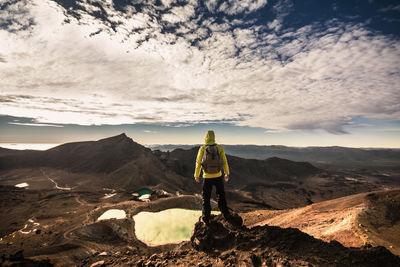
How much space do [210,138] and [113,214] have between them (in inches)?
683

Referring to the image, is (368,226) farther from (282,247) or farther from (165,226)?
(165,226)

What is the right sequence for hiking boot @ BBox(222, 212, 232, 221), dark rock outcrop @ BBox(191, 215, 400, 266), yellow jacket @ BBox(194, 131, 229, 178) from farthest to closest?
hiking boot @ BBox(222, 212, 232, 221)
yellow jacket @ BBox(194, 131, 229, 178)
dark rock outcrop @ BBox(191, 215, 400, 266)

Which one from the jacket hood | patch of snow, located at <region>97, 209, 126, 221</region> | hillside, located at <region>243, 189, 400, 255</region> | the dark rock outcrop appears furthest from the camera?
patch of snow, located at <region>97, 209, 126, 221</region>

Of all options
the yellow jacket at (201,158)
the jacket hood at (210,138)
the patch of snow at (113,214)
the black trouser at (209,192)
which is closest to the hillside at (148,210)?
the black trouser at (209,192)

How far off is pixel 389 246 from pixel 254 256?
15.3 ft

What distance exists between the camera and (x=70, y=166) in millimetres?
93625

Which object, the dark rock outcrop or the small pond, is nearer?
the dark rock outcrop

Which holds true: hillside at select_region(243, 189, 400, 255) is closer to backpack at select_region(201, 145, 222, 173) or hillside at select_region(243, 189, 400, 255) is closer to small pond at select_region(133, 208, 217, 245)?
backpack at select_region(201, 145, 222, 173)

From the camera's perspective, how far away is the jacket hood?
21.2ft

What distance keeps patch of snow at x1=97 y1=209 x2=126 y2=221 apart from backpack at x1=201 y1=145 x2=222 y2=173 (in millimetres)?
14609

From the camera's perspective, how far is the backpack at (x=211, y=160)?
6.08m

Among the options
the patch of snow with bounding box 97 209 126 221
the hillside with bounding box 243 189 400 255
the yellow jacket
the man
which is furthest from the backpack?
the patch of snow with bounding box 97 209 126 221

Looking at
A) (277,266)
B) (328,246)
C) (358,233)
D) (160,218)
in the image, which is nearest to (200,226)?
(277,266)

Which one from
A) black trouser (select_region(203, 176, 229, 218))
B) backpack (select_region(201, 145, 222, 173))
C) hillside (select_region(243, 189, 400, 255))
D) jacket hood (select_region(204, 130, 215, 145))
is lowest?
hillside (select_region(243, 189, 400, 255))
